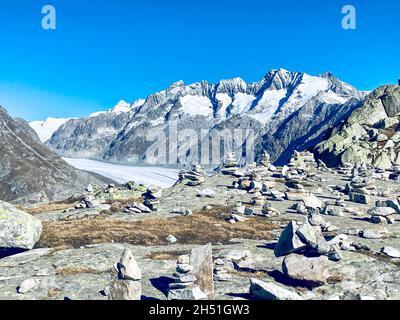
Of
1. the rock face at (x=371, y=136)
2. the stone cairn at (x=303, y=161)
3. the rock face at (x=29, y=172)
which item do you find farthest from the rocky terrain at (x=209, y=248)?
the rock face at (x=29, y=172)

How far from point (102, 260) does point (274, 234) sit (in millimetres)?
13672

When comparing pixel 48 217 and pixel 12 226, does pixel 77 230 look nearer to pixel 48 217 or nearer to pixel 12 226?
pixel 12 226

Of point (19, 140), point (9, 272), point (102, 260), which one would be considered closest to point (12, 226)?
point (9, 272)

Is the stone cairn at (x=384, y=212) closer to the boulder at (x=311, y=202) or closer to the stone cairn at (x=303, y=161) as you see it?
the boulder at (x=311, y=202)

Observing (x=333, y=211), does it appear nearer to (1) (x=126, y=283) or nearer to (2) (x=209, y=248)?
(2) (x=209, y=248)

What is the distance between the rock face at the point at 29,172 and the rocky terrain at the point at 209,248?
3963 inches

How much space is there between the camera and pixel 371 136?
302 ft

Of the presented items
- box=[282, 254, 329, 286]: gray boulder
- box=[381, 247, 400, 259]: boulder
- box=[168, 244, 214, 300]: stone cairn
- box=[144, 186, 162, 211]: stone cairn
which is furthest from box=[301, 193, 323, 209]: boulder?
box=[168, 244, 214, 300]: stone cairn

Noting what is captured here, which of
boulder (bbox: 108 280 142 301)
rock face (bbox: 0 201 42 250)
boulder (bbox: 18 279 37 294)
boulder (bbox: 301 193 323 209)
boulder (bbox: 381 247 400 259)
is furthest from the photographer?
boulder (bbox: 301 193 323 209)

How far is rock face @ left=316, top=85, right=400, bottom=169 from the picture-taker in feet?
266

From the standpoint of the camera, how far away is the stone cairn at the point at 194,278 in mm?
17500

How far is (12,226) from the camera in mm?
25625

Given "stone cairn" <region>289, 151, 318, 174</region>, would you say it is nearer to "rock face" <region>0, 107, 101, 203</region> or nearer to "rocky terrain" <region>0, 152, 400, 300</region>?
"rocky terrain" <region>0, 152, 400, 300</region>

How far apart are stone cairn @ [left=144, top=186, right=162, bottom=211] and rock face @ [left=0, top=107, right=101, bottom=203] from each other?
10073cm
